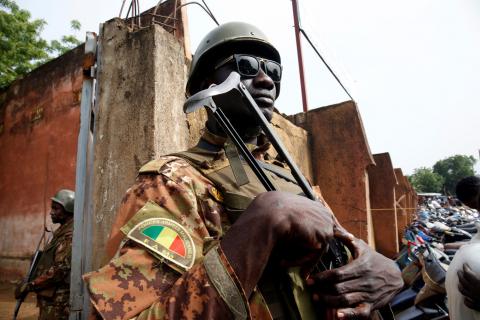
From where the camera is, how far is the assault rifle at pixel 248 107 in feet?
3.15

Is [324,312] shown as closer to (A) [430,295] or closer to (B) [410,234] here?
(A) [430,295]

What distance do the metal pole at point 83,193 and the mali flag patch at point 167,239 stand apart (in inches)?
46.9

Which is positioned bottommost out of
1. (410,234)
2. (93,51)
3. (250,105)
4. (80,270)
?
(410,234)

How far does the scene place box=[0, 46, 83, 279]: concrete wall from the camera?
25.1 ft

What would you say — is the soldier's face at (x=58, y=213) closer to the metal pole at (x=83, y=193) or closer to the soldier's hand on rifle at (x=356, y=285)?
the metal pole at (x=83, y=193)

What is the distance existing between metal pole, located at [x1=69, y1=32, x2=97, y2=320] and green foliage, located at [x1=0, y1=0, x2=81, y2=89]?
10.3 meters

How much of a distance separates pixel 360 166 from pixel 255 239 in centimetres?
352

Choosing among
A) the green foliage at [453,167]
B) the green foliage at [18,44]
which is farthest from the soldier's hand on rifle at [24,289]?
the green foliage at [453,167]

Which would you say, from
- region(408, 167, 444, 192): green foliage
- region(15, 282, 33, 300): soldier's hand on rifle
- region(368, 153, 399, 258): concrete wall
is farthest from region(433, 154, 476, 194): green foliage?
region(15, 282, 33, 300): soldier's hand on rifle

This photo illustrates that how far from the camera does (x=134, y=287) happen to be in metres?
0.84

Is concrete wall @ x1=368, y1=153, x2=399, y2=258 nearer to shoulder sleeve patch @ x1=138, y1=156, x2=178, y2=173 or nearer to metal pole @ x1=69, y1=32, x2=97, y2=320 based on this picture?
metal pole @ x1=69, y1=32, x2=97, y2=320

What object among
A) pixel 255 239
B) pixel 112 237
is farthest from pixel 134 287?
pixel 255 239

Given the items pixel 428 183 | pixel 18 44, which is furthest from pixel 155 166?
pixel 428 183

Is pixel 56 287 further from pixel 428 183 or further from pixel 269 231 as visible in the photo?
pixel 428 183
